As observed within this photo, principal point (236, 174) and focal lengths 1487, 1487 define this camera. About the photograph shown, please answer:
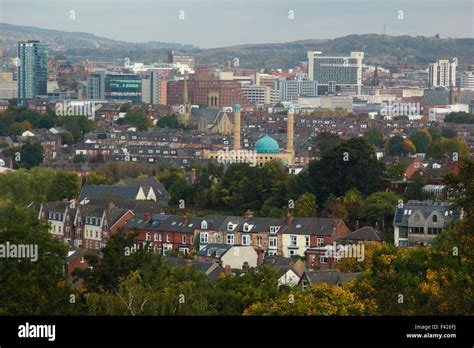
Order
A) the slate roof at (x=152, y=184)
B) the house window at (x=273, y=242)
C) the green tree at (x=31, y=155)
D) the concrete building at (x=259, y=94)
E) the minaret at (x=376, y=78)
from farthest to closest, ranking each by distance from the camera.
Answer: the minaret at (x=376, y=78) < the concrete building at (x=259, y=94) < the green tree at (x=31, y=155) < the slate roof at (x=152, y=184) < the house window at (x=273, y=242)

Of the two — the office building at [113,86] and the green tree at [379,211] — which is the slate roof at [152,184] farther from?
the office building at [113,86]

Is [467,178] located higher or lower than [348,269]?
higher

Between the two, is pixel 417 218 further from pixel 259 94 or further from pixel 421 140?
pixel 259 94

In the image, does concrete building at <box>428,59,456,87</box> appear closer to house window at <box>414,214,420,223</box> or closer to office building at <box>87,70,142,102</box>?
office building at <box>87,70,142,102</box>

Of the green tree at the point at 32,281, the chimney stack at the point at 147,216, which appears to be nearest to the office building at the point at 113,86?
the chimney stack at the point at 147,216

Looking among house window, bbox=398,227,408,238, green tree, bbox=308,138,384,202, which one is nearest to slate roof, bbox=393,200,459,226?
house window, bbox=398,227,408,238
